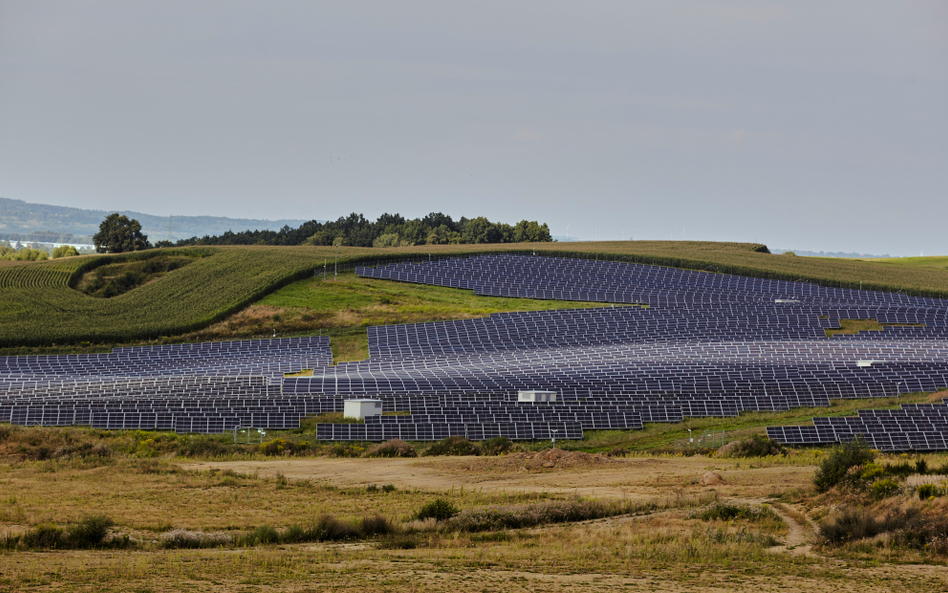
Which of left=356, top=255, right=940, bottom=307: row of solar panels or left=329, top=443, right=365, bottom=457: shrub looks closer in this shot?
left=329, top=443, right=365, bottom=457: shrub

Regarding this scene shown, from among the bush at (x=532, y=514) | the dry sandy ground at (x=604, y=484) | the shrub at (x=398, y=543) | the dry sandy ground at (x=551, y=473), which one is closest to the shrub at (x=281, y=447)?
the dry sandy ground at (x=551, y=473)

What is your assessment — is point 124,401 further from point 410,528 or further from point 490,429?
point 410,528

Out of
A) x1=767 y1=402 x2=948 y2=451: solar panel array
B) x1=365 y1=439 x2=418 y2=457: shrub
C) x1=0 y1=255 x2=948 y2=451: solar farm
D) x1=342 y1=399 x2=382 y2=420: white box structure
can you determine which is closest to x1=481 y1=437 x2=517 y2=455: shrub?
x1=0 y1=255 x2=948 y2=451: solar farm

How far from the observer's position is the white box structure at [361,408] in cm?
5041

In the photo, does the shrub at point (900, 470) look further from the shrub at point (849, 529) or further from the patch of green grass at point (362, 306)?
the patch of green grass at point (362, 306)

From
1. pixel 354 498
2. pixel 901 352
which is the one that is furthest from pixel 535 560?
pixel 901 352

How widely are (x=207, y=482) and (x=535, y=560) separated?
17.6 metres

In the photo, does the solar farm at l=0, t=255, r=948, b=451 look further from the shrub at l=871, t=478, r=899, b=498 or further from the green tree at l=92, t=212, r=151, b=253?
the green tree at l=92, t=212, r=151, b=253

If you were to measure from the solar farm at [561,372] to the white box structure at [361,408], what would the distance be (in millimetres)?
1520

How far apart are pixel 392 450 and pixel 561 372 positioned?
2245 centimetres

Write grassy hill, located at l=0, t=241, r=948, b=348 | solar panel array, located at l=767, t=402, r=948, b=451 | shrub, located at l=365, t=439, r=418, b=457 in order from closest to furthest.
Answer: solar panel array, located at l=767, t=402, r=948, b=451
shrub, located at l=365, t=439, r=418, b=457
grassy hill, located at l=0, t=241, r=948, b=348

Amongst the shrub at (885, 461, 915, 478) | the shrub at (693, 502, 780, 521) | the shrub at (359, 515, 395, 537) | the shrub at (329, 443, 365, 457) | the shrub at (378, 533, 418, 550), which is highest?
the shrub at (885, 461, 915, 478)

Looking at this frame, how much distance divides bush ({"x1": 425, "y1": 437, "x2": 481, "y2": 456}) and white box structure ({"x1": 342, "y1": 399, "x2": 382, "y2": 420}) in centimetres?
759

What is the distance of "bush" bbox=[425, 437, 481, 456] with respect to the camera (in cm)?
4334
